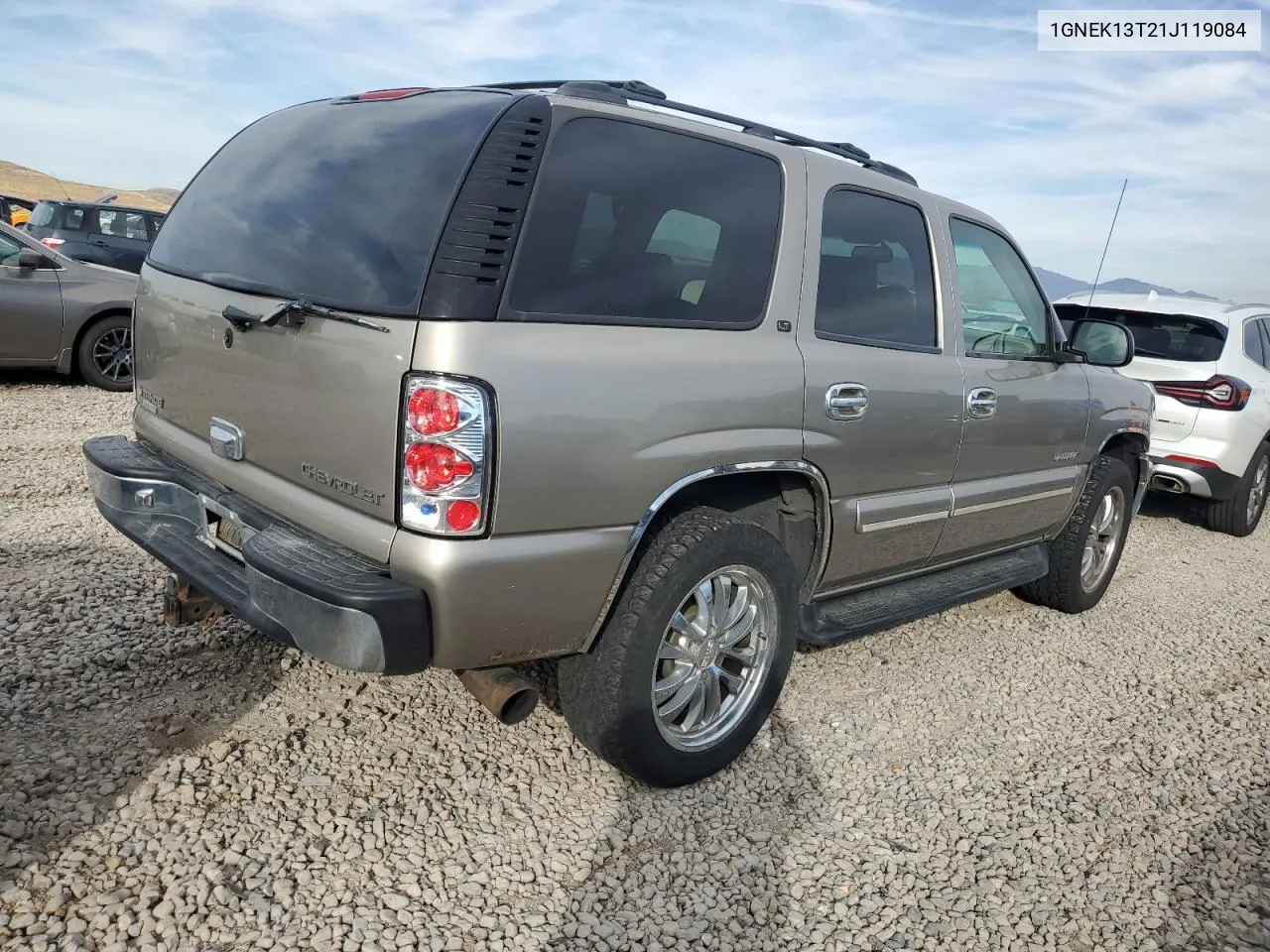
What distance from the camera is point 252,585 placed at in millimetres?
2418

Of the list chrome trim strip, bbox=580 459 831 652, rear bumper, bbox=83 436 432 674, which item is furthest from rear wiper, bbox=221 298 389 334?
chrome trim strip, bbox=580 459 831 652

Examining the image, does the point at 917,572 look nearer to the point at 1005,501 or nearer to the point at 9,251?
the point at 1005,501

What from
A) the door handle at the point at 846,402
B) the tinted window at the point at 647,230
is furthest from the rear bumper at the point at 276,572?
the door handle at the point at 846,402

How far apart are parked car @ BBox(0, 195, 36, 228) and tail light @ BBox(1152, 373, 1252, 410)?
17.0m

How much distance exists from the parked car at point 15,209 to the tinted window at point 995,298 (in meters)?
16.6

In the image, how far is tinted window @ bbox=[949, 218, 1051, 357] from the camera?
3844 mm

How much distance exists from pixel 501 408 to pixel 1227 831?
2691 millimetres

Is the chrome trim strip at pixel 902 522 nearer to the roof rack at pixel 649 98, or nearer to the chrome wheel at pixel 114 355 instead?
the roof rack at pixel 649 98

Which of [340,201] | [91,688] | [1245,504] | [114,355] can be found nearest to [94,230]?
[114,355]

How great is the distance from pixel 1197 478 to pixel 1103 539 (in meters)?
2.18

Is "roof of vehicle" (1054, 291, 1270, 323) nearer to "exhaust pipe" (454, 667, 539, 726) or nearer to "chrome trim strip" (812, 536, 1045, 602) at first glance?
"chrome trim strip" (812, 536, 1045, 602)

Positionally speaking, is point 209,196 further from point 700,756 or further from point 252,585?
point 700,756

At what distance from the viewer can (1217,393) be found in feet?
21.7

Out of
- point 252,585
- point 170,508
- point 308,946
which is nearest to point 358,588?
point 252,585
